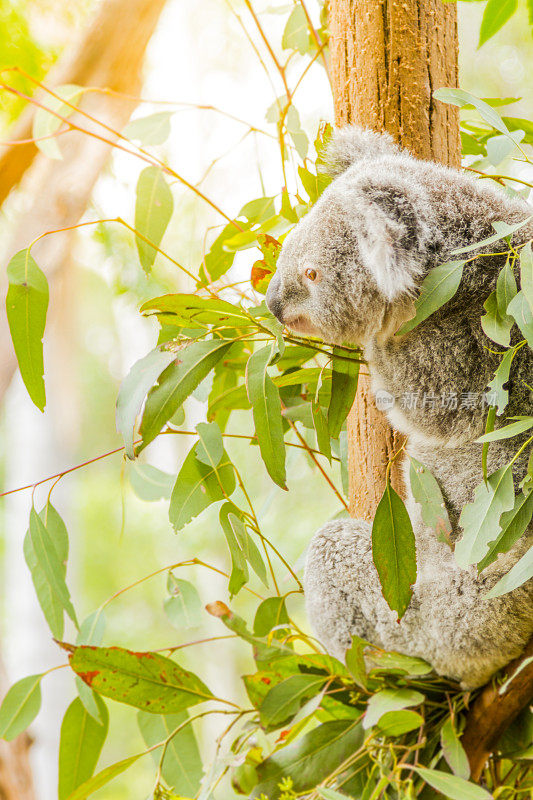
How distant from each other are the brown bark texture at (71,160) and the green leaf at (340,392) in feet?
6.10

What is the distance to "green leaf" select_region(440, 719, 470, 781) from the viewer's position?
110cm

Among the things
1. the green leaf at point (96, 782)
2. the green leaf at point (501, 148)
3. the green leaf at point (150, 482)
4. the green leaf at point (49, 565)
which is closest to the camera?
the green leaf at point (501, 148)

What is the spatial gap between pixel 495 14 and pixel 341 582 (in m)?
1.05

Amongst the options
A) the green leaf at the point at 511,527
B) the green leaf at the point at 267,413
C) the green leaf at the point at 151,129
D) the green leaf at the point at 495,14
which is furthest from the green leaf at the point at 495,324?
the green leaf at the point at 151,129

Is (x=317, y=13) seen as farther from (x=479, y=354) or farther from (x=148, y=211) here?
(x=479, y=354)

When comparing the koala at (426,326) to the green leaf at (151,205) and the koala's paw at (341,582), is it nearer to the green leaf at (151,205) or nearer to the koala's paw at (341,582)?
the koala's paw at (341,582)

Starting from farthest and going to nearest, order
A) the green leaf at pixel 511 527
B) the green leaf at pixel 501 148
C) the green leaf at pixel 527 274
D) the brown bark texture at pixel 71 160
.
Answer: the brown bark texture at pixel 71 160 < the green leaf at pixel 501 148 < the green leaf at pixel 511 527 < the green leaf at pixel 527 274

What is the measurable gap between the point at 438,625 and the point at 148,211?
1.04m

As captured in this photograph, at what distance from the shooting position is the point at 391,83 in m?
1.31

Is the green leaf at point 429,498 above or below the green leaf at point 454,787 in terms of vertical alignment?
above

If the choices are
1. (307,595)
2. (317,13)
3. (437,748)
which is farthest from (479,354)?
(317,13)

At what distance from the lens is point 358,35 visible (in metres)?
1.34

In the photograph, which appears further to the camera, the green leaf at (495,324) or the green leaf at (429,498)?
the green leaf at (429,498)

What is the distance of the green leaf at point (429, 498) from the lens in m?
1.18
